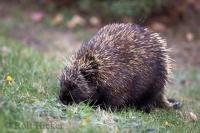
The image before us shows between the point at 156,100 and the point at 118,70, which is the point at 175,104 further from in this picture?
the point at 118,70

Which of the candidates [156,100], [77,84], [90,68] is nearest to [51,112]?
[77,84]

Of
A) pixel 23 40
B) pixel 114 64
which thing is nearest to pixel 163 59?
pixel 114 64

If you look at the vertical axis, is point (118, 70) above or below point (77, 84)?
above

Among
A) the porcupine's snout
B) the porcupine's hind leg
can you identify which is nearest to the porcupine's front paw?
the porcupine's hind leg

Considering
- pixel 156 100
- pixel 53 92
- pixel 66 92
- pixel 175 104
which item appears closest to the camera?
pixel 66 92

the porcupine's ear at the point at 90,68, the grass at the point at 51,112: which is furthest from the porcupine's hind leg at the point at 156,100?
the porcupine's ear at the point at 90,68

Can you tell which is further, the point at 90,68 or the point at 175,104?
the point at 175,104

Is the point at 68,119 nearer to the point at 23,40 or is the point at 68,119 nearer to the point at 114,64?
the point at 114,64

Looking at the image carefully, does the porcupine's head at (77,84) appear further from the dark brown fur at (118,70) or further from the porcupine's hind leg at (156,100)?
the porcupine's hind leg at (156,100)

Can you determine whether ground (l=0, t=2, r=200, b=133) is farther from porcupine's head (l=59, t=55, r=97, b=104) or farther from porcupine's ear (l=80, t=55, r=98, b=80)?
porcupine's ear (l=80, t=55, r=98, b=80)
